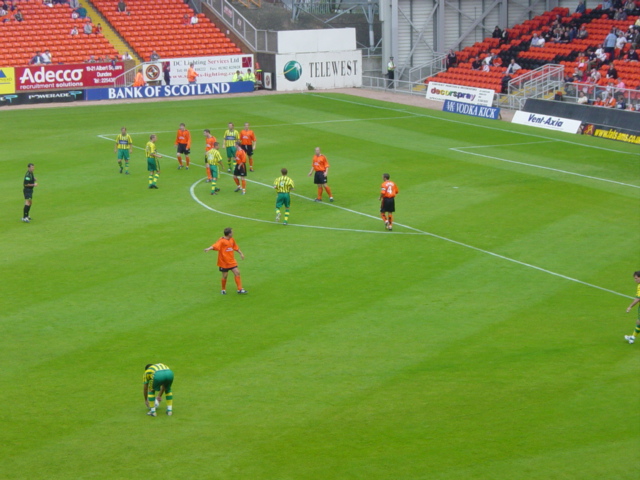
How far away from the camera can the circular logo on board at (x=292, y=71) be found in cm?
6462

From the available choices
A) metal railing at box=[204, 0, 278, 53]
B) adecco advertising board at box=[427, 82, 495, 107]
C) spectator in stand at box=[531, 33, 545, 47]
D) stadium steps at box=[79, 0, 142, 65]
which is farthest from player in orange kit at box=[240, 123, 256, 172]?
spectator in stand at box=[531, 33, 545, 47]

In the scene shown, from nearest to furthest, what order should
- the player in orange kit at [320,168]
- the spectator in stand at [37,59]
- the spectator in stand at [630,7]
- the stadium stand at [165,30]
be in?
1. the player in orange kit at [320,168]
2. the spectator in stand at [37,59]
3. the spectator in stand at [630,7]
4. the stadium stand at [165,30]

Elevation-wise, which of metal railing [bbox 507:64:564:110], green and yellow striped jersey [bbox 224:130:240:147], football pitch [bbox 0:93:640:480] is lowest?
football pitch [bbox 0:93:640:480]

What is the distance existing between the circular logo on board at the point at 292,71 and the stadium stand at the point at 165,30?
4877 millimetres

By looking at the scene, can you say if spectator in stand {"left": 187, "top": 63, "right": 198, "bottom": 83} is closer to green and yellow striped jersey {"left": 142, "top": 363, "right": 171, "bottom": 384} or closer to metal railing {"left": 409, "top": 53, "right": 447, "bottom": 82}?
metal railing {"left": 409, "top": 53, "right": 447, "bottom": 82}

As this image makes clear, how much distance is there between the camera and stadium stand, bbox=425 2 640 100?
59500mm

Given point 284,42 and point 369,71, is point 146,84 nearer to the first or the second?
point 284,42

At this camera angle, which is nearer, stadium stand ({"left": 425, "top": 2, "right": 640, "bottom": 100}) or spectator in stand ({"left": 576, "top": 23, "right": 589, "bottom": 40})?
stadium stand ({"left": 425, "top": 2, "right": 640, "bottom": 100})

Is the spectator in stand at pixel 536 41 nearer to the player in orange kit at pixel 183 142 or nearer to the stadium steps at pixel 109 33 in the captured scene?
the stadium steps at pixel 109 33

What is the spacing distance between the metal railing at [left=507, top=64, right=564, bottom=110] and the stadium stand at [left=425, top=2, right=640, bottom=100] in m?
1.21

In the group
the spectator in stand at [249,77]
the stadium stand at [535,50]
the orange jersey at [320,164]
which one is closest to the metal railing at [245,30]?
the spectator in stand at [249,77]

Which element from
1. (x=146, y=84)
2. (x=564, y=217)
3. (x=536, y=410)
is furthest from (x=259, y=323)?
(x=146, y=84)

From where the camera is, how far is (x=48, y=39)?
63188 millimetres

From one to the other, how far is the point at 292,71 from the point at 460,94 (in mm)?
12821
